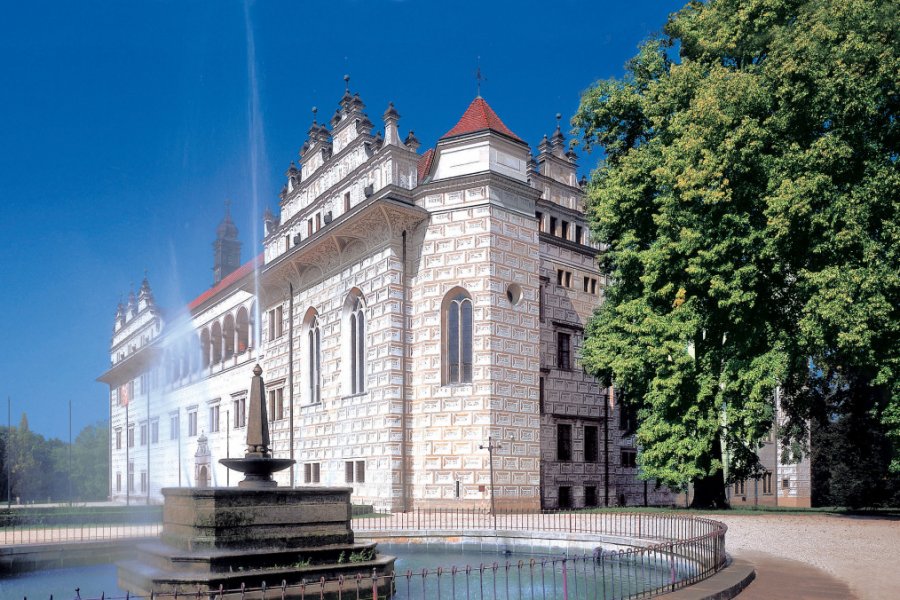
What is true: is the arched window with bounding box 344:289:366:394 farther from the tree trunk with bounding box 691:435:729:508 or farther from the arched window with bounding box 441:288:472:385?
the tree trunk with bounding box 691:435:729:508

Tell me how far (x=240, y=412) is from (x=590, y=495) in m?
20.4

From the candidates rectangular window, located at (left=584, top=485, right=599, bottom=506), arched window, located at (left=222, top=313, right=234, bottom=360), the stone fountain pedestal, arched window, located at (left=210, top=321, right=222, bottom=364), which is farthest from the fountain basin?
arched window, located at (left=210, top=321, right=222, bottom=364)

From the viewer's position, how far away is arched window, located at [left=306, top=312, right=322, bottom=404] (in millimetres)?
37938

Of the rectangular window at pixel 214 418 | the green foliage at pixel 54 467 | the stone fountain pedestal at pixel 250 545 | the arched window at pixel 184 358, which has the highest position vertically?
the arched window at pixel 184 358

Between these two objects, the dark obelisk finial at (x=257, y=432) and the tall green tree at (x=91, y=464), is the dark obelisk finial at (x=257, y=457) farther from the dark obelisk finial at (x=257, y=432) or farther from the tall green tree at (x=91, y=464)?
the tall green tree at (x=91, y=464)

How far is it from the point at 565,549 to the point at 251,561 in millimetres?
9101

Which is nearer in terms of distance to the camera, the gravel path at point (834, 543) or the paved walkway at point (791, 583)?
the paved walkway at point (791, 583)

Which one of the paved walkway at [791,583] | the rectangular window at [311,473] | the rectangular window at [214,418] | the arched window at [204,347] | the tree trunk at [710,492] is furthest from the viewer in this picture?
the arched window at [204,347]

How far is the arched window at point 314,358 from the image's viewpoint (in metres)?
37.9

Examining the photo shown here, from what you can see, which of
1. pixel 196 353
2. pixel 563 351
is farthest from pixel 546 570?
pixel 196 353

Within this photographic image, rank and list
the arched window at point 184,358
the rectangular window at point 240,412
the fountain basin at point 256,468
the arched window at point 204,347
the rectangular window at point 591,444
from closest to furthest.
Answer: the fountain basin at point 256,468 < the rectangular window at point 591,444 < the rectangular window at point 240,412 < the arched window at point 204,347 < the arched window at point 184,358

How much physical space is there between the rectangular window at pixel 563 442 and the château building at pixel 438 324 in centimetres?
8

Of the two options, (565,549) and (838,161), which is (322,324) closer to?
(565,549)

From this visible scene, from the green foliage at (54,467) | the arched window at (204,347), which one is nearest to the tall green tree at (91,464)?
the green foliage at (54,467)
